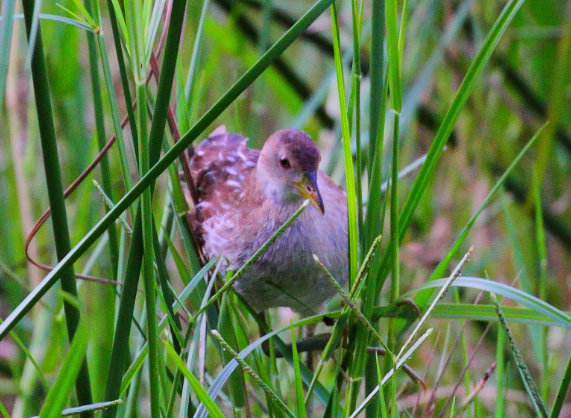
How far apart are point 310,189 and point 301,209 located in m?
0.53

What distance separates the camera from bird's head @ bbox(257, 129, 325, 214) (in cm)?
150

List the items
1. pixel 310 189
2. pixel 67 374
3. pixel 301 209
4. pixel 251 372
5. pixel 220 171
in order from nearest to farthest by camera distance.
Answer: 1. pixel 67 374
2. pixel 251 372
3. pixel 301 209
4. pixel 310 189
5. pixel 220 171

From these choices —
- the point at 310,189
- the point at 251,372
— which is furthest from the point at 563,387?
the point at 310,189

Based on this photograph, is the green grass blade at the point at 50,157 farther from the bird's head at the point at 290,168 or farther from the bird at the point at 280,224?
the bird's head at the point at 290,168

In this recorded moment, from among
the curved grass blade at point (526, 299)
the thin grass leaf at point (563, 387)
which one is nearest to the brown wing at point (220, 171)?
the curved grass blade at point (526, 299)

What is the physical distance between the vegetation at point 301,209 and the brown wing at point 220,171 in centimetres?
5

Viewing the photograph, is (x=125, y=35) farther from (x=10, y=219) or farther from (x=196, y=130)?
(x=10, y=219)

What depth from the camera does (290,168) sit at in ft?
5.04

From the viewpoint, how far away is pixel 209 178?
5.92 ft

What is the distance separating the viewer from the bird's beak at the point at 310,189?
144cm

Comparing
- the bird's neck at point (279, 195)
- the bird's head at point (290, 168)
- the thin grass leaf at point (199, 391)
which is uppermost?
the bird's head at point (290, 168)

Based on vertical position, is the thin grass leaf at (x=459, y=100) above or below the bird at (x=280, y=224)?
above

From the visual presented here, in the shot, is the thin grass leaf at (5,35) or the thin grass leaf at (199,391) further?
the thin grass leaf at (199,391)

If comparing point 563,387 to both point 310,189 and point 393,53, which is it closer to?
point 393,53
